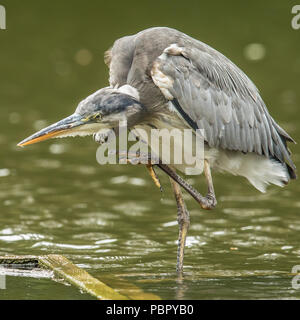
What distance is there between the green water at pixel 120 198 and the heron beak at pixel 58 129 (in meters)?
1.24

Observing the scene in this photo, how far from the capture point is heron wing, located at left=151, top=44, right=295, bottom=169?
8.20 meters

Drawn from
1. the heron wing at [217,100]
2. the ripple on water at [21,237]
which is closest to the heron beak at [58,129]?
the heron wing at [217,100]

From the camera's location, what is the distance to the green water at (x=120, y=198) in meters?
8.23

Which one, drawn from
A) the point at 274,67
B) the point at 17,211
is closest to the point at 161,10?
the point at 274,67

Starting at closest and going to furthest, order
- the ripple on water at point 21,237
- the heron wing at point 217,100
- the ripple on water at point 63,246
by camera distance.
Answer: the heron wing at point 217,100 → the ripple on water at point 63,246 → the ripple on water at point 21,237

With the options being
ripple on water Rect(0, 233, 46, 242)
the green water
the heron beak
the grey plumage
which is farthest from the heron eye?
ripple on water Rect(0, 233, 46, 242)

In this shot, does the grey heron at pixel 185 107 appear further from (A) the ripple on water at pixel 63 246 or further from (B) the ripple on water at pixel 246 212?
(B) the ripple on water at pixel 246 212

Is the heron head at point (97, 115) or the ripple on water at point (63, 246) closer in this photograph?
the heron head at point (97, 115)

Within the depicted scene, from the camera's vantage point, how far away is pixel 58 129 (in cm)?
774

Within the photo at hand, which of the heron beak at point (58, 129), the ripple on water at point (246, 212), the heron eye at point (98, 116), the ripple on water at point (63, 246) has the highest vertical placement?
the heron eye at point (98, 116)

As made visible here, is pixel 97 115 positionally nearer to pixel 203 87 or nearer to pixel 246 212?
pixel 203 87

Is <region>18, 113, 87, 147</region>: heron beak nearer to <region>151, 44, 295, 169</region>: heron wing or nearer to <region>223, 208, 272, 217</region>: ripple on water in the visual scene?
<region>151, 44, 295, 169</region>: heron wing

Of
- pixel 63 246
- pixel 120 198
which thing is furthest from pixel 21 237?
pixel 120 198

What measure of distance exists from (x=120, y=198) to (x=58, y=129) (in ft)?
13.7
